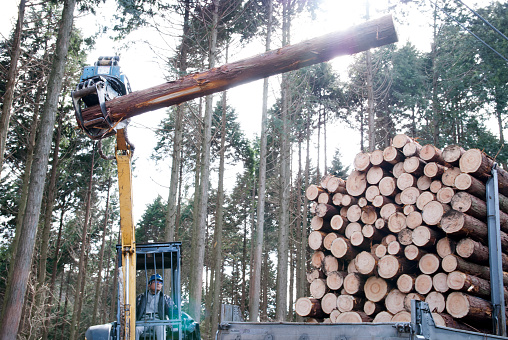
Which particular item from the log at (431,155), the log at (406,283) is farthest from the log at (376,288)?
the log at (431,155)

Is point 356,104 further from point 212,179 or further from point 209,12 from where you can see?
point 209,12

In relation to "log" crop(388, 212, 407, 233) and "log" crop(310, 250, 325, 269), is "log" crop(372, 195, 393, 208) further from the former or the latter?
"log" crop(310, 250, 325, 269)

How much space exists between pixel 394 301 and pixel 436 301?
678 mm

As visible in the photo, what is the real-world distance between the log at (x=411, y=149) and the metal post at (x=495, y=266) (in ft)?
4.42

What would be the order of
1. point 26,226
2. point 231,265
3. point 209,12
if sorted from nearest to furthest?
point 26,226
point 209,12
point 231,265

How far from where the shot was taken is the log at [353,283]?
776 cm

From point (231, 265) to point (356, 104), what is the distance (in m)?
17.4

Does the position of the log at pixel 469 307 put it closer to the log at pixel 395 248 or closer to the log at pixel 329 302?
the log at pixel 395 248

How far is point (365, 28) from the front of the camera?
14.9 feet

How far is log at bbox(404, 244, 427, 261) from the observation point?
7.24 meters

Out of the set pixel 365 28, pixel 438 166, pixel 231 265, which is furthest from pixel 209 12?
pixel 231 265

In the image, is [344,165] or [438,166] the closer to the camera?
[438,166]

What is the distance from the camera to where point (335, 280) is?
809cm

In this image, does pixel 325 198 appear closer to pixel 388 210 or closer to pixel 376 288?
pixel 388 210
